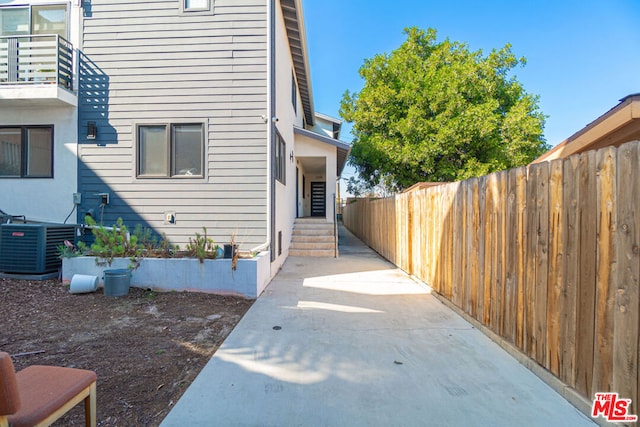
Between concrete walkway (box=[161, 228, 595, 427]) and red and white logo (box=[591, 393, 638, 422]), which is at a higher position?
red and white logo (box=[591, 393, 638, 422])

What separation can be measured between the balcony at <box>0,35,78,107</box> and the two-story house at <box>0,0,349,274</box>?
0.17 ft

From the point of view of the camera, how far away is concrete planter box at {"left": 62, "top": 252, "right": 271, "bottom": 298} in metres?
5.05

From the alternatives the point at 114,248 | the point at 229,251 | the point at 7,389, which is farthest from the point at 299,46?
the point at 7,389

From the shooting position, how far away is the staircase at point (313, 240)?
30.9ft

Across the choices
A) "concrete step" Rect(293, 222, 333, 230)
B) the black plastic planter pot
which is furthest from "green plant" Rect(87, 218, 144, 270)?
"concrete step" Rect(293, 222, 333, 230)

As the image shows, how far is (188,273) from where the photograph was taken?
16.9 ft

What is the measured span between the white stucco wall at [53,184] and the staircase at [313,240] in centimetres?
536

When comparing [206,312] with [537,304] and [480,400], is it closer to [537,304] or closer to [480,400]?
[480,400]

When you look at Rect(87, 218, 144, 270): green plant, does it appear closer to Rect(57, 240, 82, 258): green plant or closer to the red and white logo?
Rect(57, 240, 82, 258): green plant

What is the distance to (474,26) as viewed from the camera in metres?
14.8

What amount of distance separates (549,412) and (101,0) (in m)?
9.44

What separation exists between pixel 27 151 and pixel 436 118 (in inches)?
518

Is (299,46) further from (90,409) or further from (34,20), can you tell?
(90,409)

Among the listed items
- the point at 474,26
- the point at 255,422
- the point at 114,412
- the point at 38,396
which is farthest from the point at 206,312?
the point at 474,26
